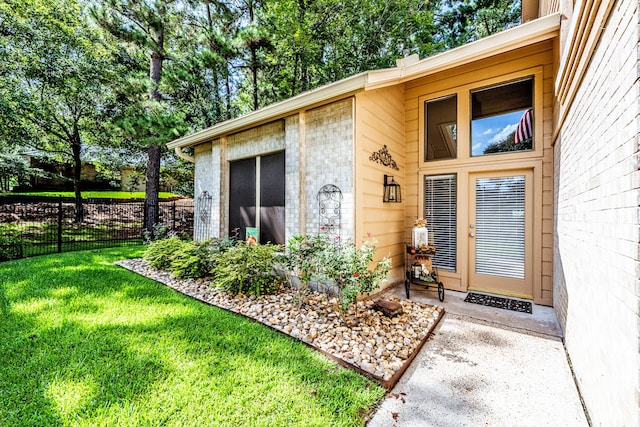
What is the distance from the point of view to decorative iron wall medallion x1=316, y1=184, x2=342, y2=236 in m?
3.89

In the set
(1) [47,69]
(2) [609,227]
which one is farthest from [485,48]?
(1) [47,69]

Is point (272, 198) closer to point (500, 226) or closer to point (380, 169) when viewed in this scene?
point (380, 169)

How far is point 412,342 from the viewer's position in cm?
270

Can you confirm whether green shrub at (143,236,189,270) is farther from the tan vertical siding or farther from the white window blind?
the white window blind

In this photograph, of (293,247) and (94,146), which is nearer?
(293,247)

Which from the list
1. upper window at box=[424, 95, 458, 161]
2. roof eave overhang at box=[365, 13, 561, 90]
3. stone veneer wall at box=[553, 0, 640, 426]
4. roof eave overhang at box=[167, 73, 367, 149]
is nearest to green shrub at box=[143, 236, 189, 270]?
roof eave overhang at box=[167, 73, 367, 149]

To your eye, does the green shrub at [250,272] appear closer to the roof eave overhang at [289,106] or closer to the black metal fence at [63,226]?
the roof eave overhang at [289,106]

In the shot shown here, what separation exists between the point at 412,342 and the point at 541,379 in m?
1.03

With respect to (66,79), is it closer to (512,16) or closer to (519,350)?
(519,350)

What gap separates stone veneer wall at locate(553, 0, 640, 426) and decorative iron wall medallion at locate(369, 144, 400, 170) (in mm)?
2231

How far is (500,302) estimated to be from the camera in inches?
150

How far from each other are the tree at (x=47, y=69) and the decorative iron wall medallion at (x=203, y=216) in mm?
5616

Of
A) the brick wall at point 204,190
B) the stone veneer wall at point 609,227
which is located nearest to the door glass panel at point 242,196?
the brick wall at point 204,190

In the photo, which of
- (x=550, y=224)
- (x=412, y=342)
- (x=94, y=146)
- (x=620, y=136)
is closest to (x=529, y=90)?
(x=550, y=224)
